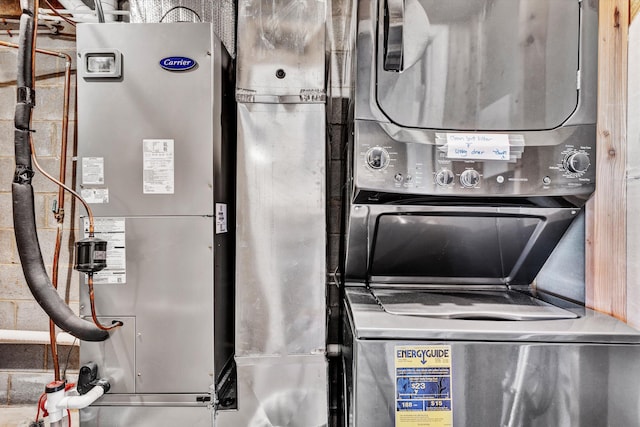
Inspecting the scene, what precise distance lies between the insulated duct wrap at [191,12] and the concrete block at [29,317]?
1489 mm

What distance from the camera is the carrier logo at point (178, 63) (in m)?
1.11

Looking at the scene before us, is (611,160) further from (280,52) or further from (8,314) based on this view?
(8,314)

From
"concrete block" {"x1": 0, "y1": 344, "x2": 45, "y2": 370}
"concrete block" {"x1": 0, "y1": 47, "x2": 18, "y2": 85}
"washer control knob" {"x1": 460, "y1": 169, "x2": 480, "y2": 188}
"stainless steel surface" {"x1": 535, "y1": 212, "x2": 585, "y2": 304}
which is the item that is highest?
"concrete block" {"x1": 0, "y1": 47, "x2": 18, "y2": 85}

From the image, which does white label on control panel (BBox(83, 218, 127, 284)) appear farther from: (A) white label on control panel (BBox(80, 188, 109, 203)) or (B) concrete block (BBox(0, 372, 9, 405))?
(B) concrete block (BBox(0, 372, 9, 405))

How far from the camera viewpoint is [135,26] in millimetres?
1105

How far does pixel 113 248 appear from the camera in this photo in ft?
3.66

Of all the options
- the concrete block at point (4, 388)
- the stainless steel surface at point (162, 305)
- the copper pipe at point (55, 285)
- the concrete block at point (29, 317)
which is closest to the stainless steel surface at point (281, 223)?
the stainless steel surface at point (162, 305)

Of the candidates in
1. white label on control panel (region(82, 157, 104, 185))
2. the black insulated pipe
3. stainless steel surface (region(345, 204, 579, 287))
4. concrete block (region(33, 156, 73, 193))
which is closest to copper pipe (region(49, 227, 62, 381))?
concrete block (region(33, 156, 73, 193))

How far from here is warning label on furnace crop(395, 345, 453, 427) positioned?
79 cm

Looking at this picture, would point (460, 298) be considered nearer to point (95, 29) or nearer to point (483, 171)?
point (483, 171)

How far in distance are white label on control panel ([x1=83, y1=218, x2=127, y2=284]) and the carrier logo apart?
53cm

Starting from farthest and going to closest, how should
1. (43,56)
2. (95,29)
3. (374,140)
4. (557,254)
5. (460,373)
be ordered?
(43,56) < (557,254) < (95,29) < (374,140) < (460,373)

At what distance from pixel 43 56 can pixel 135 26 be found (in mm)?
979

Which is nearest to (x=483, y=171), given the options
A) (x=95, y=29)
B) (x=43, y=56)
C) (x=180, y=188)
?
(x=180, y=188)
